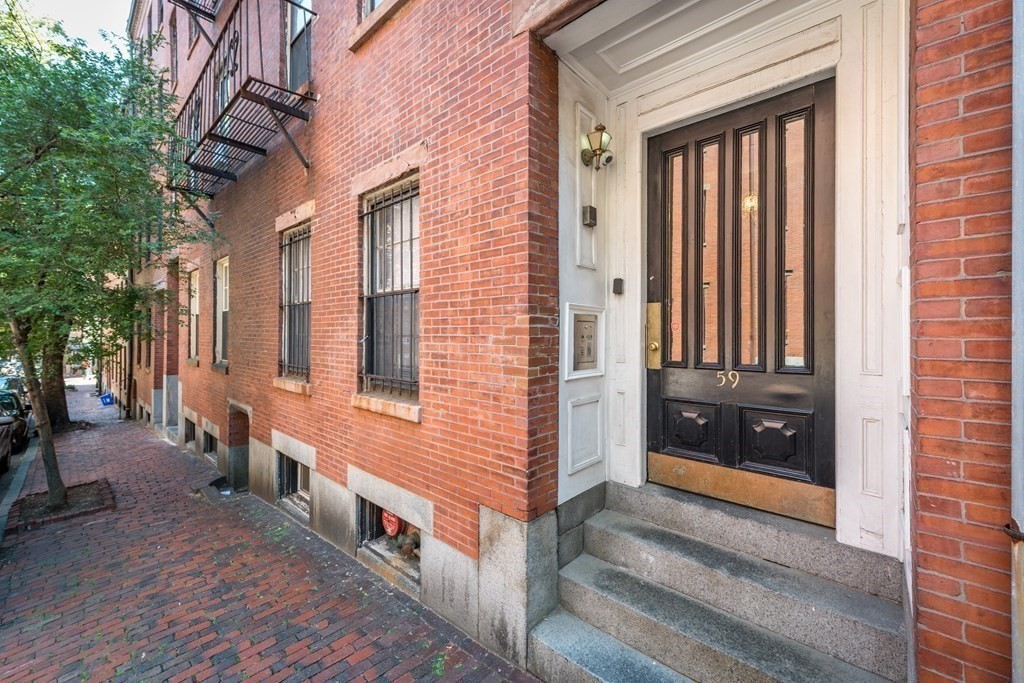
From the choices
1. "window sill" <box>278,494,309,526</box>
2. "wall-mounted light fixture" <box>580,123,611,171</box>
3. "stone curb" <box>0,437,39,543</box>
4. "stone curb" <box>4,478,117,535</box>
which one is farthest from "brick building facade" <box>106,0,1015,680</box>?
"stone curb" <box>0,437,39,543</box>

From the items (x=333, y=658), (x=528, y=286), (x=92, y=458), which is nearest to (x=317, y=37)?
(x=528, y=286)

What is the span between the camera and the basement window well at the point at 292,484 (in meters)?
6.05

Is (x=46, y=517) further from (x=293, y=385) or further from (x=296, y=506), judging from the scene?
(x=293, y=385)

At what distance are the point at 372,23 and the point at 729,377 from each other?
4665mm

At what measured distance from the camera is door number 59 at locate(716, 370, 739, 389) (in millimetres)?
3217

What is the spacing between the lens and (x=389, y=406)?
416 cm

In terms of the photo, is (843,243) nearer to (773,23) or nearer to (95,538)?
(773,23)

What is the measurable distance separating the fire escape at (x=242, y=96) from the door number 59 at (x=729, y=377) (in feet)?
17.0

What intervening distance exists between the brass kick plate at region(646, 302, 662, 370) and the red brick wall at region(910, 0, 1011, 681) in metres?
1.87

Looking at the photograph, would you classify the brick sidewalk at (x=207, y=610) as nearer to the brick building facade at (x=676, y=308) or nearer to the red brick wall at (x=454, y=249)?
the brick building facade at (x=676, y=308)

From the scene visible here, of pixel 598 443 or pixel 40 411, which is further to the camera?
pixel 40 411

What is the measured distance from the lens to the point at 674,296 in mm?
3547

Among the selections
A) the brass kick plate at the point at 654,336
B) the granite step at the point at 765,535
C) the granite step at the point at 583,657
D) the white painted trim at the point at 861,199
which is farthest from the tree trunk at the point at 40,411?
the brass kick plate at the point at 654,336

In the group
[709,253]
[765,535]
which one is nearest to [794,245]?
[709,253]
